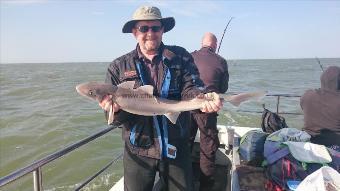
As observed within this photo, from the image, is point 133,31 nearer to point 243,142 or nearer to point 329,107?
point 243,142

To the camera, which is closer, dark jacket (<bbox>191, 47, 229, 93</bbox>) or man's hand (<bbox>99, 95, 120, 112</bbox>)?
man's hand (<bbox>99, 95, 120, 112</bbox>)

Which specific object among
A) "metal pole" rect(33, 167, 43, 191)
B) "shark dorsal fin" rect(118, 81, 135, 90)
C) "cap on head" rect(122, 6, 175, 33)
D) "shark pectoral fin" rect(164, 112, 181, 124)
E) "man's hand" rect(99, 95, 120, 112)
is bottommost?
"metal pole" rect(33, 167, 43, 191)

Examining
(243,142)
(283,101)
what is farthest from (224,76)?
A: (283,101)

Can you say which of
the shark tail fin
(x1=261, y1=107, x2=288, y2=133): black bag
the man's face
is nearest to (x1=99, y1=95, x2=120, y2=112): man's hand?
the man's face

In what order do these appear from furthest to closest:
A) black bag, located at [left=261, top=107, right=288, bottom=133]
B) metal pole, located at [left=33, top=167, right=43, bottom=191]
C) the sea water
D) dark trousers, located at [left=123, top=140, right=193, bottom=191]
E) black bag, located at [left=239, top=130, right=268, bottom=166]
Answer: the sea water, black bag, located at [left=261, top=107, right=288, bottom=133], black bag, located at [left=239, top=130, right=268, bottom=166], dark trousers, located at [left=123, top=140, right=193, bottom=191], metal pole, located at [left=33, top=167, right=43, bottom=191]

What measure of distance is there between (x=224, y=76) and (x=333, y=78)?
5.38 feet

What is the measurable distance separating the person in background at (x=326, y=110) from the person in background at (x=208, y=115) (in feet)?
4.64

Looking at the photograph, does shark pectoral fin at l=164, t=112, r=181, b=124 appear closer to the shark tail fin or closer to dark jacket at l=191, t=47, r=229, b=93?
the shark tail fin

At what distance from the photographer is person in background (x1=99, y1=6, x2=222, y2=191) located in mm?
3277

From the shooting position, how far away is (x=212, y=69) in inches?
223

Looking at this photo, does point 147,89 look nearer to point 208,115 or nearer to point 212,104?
point 212,104

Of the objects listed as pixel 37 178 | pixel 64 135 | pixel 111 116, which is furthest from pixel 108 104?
pixel 64 135

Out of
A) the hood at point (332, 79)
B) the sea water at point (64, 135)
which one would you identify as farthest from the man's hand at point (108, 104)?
the sea water at point (64, 135)

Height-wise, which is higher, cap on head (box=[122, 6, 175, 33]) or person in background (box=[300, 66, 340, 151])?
cap on head (box=[122, 6, 175, 33])
